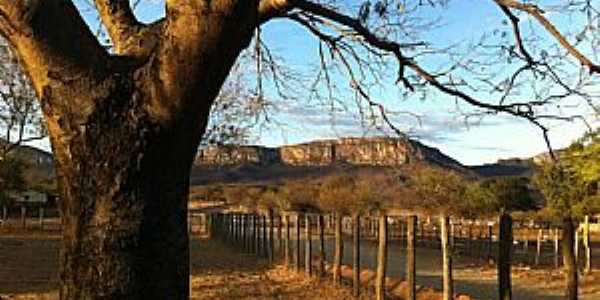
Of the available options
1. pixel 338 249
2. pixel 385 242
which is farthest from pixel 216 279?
pixel 385 242

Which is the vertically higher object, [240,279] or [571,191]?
[571,191]

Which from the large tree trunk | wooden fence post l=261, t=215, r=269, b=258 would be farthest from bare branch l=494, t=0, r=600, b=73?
wooden fence post l=261, t=215, r=269, b=258

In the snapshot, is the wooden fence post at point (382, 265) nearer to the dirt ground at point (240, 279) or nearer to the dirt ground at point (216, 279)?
the dirt ground at point (240, 279)

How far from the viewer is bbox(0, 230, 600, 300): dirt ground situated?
698 inches

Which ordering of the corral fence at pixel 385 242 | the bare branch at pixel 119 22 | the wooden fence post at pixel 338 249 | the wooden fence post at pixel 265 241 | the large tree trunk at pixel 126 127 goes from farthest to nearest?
the wooden fence post at pixel 265 241, the wooden fence post at pixel 338 249, the corral fence at pixel 385 242, the bare branch at pixel 119 22, the large tree trunk at pixel 126 127

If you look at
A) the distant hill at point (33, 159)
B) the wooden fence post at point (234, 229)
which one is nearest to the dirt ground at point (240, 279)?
the wooden fence post at point (234, 229)

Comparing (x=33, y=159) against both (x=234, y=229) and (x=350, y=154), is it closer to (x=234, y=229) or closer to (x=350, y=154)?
(x=234, y=229)

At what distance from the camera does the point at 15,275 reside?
2330cm

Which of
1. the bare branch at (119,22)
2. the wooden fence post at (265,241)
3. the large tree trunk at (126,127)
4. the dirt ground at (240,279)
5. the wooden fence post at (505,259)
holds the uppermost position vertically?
the bare branch at (119,22)

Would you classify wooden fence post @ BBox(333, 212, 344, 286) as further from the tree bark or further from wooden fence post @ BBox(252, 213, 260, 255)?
wooden fence post @ BBox(252, 213, 260, 255)

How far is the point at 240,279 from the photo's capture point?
2200cm

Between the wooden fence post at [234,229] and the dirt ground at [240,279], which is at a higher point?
the wooden fence post at [234,229]

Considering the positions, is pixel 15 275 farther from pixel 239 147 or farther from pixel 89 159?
pixel 89 159

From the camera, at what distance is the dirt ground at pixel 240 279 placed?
698 inches
